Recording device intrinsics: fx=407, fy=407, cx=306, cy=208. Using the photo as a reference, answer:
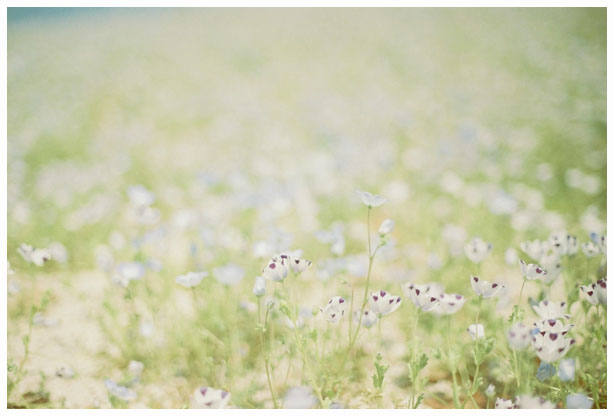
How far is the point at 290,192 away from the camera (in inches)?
123

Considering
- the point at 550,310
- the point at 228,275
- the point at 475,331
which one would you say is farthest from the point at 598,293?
the point at 228,275

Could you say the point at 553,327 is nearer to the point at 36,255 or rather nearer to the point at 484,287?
the point at 484,287

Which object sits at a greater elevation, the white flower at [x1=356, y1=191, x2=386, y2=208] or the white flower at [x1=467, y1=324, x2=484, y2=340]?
the white flower at [x1=356, y1=191, x2=386, y2=208]

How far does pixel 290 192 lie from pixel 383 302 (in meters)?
1.91

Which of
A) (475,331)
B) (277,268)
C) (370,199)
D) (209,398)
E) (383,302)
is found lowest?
(209,398)

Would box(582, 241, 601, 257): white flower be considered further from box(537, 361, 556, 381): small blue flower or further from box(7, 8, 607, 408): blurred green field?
box(537, 361, 556, 381): small blue flower

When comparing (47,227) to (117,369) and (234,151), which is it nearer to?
(117,369)

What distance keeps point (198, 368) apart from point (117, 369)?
425 millimetres

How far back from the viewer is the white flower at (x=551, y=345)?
114 cm

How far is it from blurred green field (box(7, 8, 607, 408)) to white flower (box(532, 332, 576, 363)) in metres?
0.32

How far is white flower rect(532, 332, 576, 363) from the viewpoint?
1.14 m

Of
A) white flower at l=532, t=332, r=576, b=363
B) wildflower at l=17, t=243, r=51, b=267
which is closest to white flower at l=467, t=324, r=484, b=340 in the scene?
white flower at l=532, t=332, r=576, b=363

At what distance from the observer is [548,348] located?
3.75 feet
